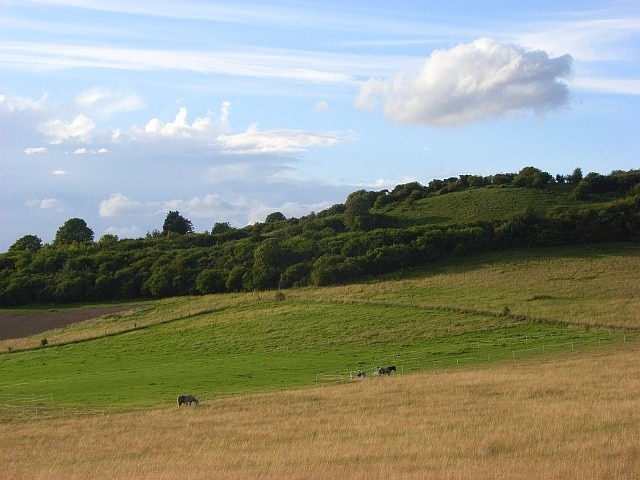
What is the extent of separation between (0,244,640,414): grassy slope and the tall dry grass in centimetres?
896

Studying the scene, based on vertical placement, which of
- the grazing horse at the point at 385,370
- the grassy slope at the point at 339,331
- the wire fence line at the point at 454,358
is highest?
the grassy slope at the point at 339,331

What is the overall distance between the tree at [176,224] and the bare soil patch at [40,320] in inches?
3172

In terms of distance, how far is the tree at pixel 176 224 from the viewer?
563 feet

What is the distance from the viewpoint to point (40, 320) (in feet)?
279

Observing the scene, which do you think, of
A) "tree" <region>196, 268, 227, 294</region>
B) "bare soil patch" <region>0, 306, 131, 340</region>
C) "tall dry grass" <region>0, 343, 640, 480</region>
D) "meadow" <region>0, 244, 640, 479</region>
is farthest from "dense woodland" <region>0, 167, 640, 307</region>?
"tall dry grass" <region>0, 343, 640, 480</region>

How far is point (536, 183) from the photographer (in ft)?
417

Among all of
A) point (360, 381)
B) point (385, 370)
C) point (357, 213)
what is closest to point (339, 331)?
point (385, 370)

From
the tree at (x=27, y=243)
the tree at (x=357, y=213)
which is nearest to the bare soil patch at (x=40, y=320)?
the tree at (x=357, y=213)

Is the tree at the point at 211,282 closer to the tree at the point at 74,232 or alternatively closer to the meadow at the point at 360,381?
the meadow at the point at 360,381

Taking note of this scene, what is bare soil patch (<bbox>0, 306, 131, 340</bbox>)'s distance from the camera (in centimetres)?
7888

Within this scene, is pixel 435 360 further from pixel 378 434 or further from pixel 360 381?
pixel 378 434

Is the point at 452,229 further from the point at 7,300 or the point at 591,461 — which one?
the point at 591,461

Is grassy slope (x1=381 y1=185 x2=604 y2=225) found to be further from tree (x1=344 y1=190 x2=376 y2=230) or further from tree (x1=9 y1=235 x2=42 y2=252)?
tree (x1=9 y1=235 x2=42 y2=252)

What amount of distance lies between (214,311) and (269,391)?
126ft
